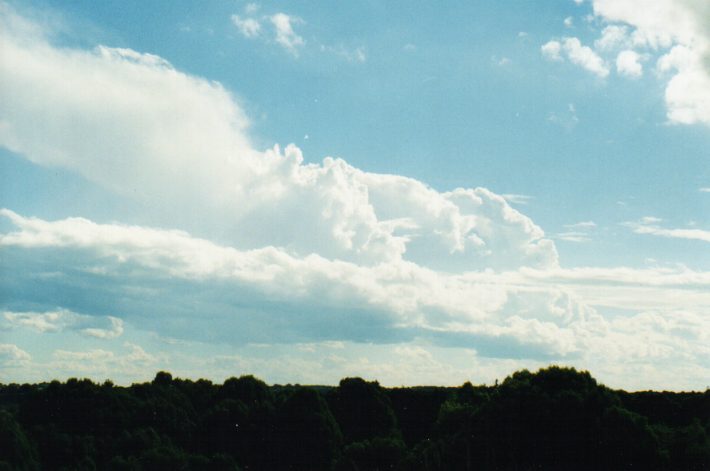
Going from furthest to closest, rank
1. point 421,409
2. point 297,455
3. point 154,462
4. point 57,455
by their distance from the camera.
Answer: point 421,409 < point 297,455 < point 57,455 < point 154,462

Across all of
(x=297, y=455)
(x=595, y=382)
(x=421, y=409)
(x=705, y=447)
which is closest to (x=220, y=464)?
(x=297, y=455)

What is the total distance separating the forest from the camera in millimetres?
49344

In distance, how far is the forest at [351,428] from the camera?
4934 centimetres

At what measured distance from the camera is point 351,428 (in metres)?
90.5

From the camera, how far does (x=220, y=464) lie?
6031cm

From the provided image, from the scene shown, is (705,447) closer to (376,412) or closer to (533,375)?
(533,375)

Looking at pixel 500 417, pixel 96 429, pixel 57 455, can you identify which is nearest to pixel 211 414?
pixel 96 429

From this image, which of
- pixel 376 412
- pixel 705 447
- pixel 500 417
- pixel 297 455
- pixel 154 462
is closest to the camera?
pixel 705 447

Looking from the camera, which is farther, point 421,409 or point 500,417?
point 421,409

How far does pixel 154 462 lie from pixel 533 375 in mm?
29905

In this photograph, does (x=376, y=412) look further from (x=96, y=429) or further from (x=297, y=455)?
(x=96, y=429)

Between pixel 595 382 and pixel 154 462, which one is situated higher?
pixel 595 382

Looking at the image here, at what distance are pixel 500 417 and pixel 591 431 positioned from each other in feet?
20.5

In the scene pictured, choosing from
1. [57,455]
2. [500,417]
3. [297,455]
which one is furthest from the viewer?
[297,455]
